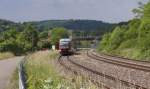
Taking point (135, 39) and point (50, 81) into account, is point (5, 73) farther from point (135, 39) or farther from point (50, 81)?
point (135, 39)

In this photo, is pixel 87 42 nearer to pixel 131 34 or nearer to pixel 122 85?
pixel 131 34

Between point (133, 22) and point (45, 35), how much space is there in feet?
429

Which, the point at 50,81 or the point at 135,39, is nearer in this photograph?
the point at 50,81

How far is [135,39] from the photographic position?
6184cm

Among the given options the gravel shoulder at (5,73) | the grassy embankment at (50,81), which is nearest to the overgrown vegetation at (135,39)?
the gravel shoulder at (5,73)

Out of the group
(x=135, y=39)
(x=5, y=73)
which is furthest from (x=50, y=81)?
(x=135, y=39)

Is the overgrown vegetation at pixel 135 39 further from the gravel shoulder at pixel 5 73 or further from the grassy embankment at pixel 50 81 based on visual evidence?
the grassy embankment at pixel 50 81

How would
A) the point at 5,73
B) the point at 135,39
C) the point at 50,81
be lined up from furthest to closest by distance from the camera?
the point at 135,39, the point at 5,73, the point at 50,81

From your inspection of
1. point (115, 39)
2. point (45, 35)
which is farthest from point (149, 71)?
point (45, 35)

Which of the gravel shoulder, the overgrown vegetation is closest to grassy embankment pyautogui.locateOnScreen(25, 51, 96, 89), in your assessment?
the gravel shoulder

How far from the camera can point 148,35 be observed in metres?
52.2

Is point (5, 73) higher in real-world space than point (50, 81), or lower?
lower

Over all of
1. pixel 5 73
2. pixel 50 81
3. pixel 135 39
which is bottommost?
pixel 135 39

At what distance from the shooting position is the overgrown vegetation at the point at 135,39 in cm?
5008
